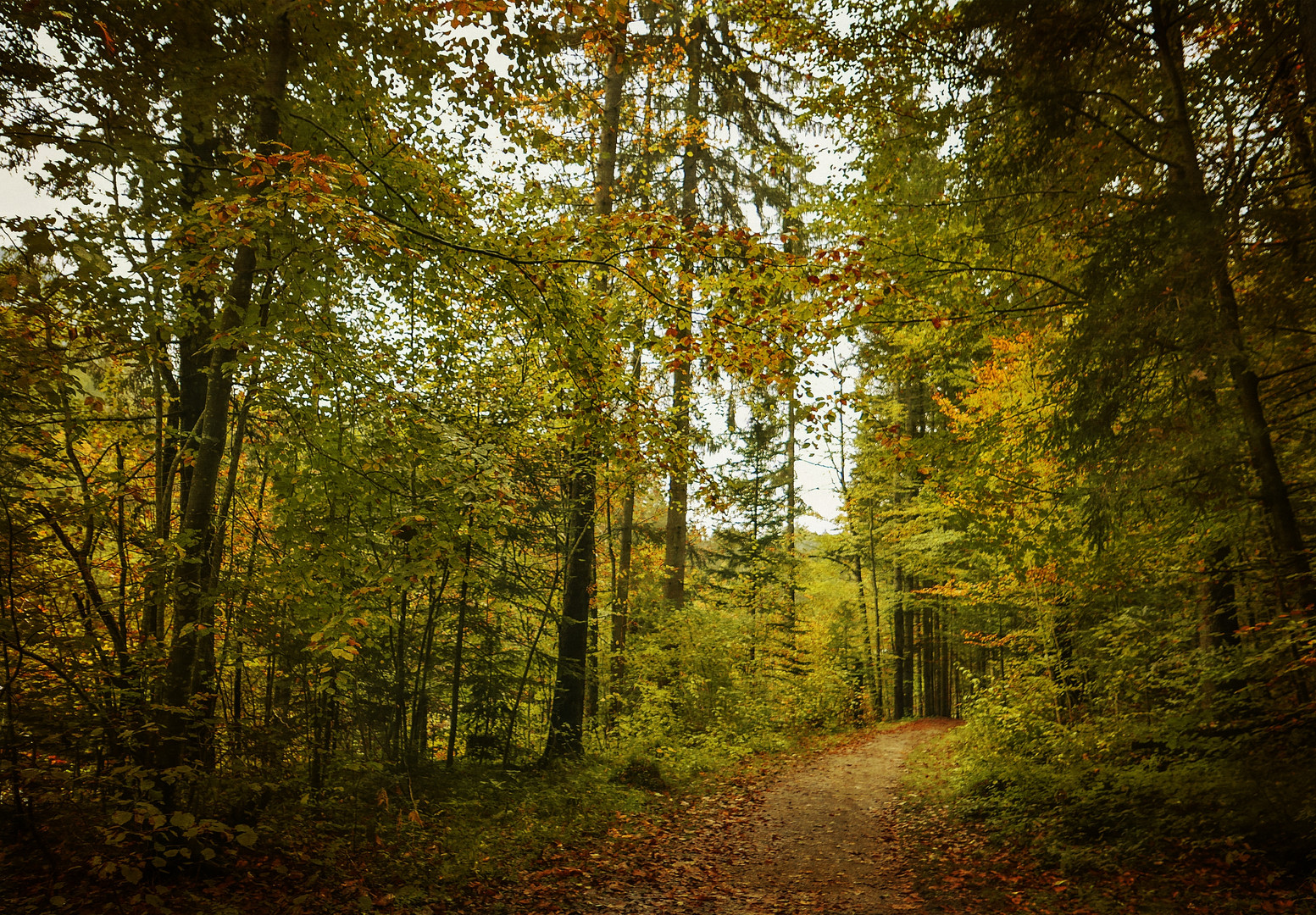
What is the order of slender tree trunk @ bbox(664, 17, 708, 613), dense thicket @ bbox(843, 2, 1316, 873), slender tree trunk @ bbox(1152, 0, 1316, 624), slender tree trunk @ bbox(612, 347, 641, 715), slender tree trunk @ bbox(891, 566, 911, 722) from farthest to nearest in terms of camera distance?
slender tree trunk @ bbox(891, 566, 911, 722), slender tree trunk @ bbox(612, 347, 641, 715), slender tree trunk @ bbox(664, 17, 708, 613), dense thicket @ bbox(843, 2, 1316, 873), slender tree trunk @ bbox(1152, 0, 1316, 624)

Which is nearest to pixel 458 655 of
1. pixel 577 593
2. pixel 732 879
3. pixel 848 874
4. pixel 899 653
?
pixel 577 593

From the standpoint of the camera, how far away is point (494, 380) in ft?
28.5

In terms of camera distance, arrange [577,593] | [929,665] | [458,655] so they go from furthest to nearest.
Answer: [929,665], [577,593], [458,655]

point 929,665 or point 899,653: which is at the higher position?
point 899,653

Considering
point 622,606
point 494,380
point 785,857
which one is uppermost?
point 494,380

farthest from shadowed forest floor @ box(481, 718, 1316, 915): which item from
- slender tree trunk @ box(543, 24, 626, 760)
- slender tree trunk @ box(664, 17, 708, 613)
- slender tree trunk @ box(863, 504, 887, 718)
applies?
slender tree trunk @ box(863, 504, 887, 718)

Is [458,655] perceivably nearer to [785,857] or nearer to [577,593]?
[577,593]

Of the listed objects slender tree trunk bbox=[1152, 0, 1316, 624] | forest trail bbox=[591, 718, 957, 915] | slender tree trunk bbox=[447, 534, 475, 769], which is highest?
Result: slender tree trunk bbox=[1152, 0, 1316, 624]

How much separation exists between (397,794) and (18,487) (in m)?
4.68

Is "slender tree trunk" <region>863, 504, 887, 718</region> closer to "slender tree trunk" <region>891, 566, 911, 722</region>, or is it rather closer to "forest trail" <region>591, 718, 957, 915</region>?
"slender tree trunk" <region>891, 566, 911, 722</region>

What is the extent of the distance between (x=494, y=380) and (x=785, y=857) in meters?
6.64

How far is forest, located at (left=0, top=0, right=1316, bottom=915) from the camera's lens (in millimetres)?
4660

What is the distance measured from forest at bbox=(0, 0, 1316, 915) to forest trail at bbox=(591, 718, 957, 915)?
1069 mm

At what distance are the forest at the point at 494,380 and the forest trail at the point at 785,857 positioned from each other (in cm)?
107
